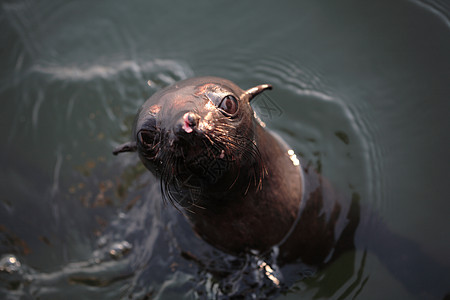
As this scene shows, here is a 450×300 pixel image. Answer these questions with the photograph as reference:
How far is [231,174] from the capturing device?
3.13 metres

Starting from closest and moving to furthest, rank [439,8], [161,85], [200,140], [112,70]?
[200,140]
[439,8]
[161,85]
[112,70]

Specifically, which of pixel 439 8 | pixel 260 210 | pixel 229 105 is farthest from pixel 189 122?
pixel 439 8

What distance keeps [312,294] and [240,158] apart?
5.42ft

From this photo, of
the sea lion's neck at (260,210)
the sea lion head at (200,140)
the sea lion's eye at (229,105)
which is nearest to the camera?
the sea lion head at (200,140)

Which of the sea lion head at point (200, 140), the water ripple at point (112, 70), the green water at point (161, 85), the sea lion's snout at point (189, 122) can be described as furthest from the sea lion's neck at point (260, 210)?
the water ripple at point (112, 70)

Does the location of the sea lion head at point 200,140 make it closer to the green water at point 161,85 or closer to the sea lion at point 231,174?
the sea lion at point 231,174

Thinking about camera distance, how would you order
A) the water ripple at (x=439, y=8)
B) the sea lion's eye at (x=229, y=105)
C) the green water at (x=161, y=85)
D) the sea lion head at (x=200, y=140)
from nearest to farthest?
the sea lion head at (x=200, y=140) < the sea lion's eye at (x=229, y=105) < the green water at (x=161, y=85) < the water ripple at (x=439, y=8)

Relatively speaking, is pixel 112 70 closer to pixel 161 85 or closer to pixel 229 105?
pixel 161 85

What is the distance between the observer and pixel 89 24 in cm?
668

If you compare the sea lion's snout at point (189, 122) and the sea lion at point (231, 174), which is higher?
the sea lion's snout at point (189, 122)

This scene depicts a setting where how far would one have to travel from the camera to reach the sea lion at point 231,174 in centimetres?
288

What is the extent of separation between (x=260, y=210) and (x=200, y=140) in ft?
4.03

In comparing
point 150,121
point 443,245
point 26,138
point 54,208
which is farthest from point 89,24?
point 443,245

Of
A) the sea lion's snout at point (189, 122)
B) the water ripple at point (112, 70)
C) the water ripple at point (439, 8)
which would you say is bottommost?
the water ripple at point (112, 70)
